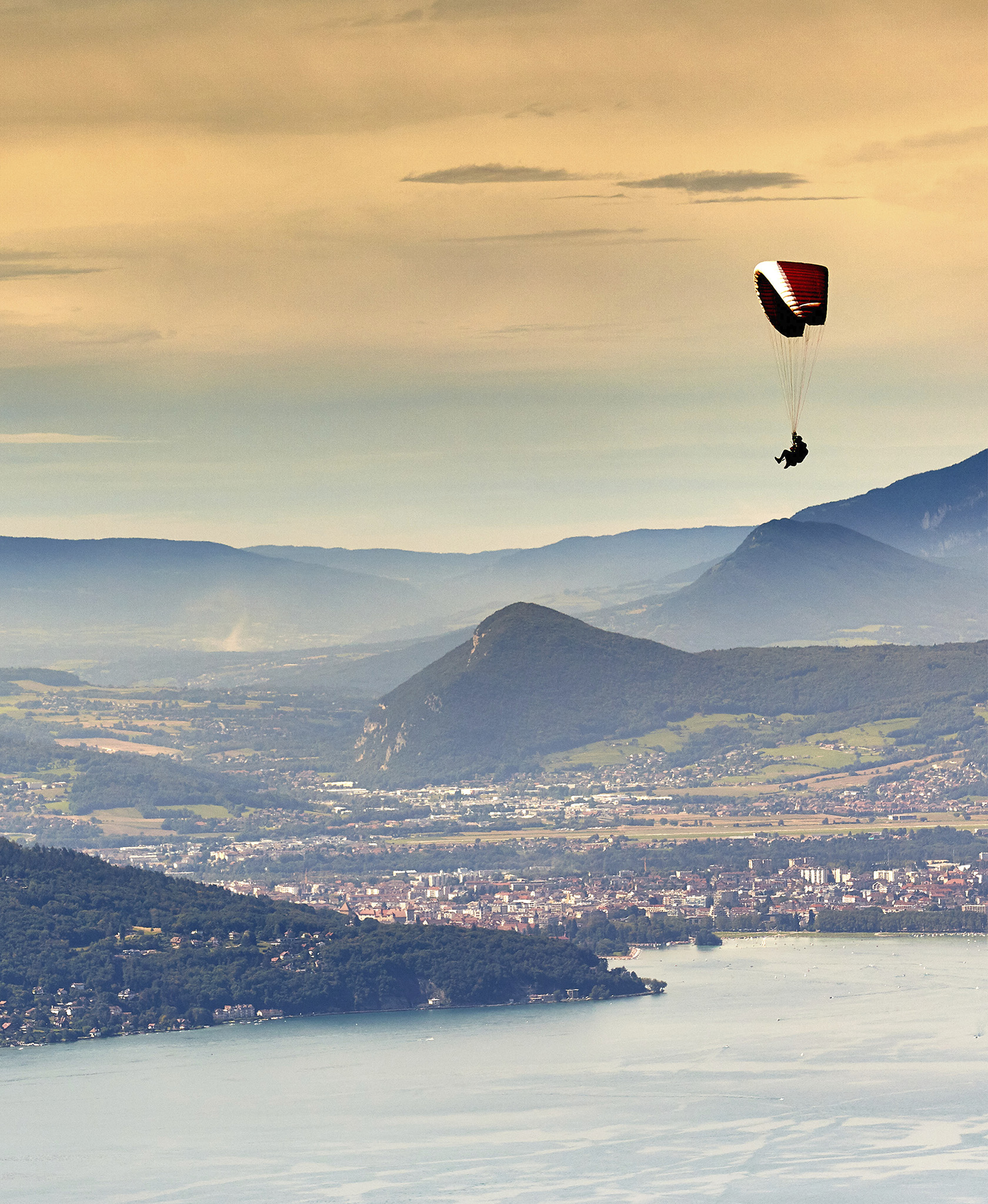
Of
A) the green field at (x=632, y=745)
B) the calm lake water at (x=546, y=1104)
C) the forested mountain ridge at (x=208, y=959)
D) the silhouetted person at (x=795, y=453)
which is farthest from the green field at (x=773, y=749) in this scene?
the silhouetted person at (x=795, y=453)

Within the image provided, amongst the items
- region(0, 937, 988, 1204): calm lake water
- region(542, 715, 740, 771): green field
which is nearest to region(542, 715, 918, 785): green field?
region(542, 715, 740, 771): green field

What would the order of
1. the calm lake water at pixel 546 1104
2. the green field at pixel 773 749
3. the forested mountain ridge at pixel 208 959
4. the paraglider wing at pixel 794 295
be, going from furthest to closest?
the green field at pixel 773 749, the forested mountain ridge at pixel 208 959, the calm lake water at pixel 546 1104, the paraglider wing at pixel 794 295

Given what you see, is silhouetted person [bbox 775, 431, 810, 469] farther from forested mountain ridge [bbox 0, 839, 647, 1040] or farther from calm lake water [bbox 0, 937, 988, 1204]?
forested mountain ridge [bbox 0, 839, 647, 1040]

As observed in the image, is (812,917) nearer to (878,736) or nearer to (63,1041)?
(63,1041)

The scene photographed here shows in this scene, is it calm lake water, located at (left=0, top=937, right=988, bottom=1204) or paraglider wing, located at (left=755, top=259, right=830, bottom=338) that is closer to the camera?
paraglider wing, located at (left=755, top=259, right=830, bottom=338)

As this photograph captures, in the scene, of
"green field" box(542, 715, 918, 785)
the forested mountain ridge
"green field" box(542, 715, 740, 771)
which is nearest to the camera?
Result: the forested mountain ridge

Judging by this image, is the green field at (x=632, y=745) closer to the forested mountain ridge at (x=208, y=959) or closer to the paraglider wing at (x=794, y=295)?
the forested mountain ridge at (x=208, y=959)

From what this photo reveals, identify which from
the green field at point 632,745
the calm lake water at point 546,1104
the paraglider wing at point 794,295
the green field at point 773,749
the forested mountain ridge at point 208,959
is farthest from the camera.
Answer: the green field at point 632,745
